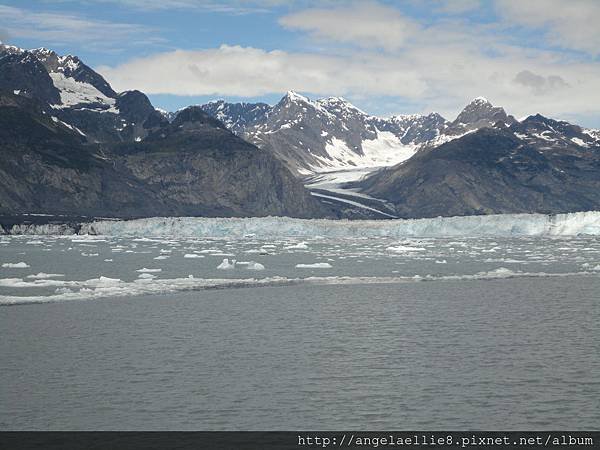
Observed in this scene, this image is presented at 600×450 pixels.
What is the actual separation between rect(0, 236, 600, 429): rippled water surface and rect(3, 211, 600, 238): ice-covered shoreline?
8338 centimetres

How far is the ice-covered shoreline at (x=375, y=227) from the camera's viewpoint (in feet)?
460

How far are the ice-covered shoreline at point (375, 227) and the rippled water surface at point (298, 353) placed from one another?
83.4 metres

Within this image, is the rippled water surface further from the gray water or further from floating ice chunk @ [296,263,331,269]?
floating ice chunk @ [296,263,331,269]

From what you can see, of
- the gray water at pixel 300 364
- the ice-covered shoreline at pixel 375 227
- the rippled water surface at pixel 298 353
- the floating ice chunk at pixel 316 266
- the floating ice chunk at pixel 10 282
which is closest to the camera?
the gray water at pixel 300 364

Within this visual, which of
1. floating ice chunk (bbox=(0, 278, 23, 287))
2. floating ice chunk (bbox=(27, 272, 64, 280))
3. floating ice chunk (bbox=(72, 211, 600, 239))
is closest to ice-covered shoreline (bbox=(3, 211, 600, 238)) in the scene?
floating ice chunk (bbox=(72, 211, 600, 239))

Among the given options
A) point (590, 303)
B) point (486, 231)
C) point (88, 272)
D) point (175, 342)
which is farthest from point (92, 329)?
point (486, 231)

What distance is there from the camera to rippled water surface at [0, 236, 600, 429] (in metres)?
21.5

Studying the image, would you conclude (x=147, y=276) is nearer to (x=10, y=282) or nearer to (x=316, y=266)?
(x=10, y=282)

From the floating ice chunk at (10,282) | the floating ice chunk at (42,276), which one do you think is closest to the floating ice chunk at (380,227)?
the floating ice chunk at (42,276)

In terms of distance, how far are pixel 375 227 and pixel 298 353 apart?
133 meters

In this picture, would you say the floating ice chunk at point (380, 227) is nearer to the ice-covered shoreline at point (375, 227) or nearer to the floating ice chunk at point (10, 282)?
the ice-covered shoreline at point (375, 227)

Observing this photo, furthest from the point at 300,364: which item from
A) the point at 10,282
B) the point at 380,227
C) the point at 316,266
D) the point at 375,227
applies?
the point at 375,227

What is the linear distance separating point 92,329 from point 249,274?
28.8 metres

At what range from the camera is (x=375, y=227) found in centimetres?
16212
